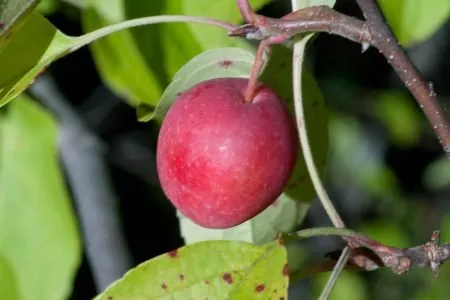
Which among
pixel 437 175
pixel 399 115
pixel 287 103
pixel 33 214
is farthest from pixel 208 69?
pixel 437 175

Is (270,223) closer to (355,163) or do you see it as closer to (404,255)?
(404,255)

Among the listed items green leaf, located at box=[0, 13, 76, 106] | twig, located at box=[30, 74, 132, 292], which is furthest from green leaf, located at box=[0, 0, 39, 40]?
twig, located at box=[30, 74, 132, 292]

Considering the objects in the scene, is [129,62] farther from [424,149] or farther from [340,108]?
[424,149]

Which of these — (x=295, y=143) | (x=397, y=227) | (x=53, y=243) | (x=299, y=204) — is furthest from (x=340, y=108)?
(x=295, y=143)

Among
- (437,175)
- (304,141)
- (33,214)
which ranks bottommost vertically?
(437,175)

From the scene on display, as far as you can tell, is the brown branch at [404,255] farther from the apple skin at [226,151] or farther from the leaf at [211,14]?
the leaf at [211,14]
